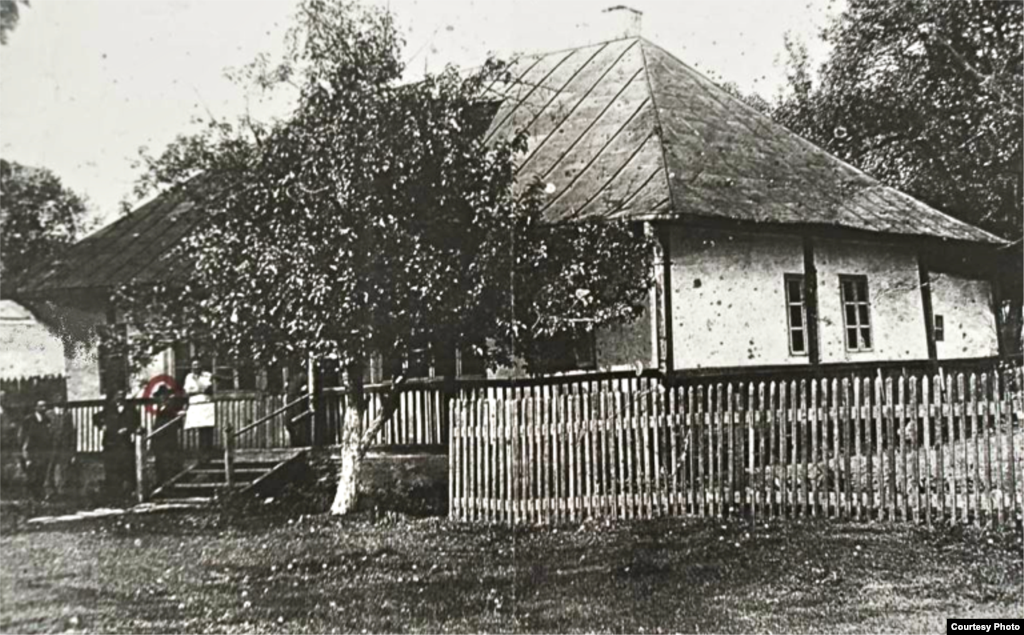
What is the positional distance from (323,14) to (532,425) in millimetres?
3713

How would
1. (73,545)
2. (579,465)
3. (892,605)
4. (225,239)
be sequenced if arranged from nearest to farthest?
(892,605) → (73,545) → (225,239) → (579,465)

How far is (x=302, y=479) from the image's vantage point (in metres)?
7.36

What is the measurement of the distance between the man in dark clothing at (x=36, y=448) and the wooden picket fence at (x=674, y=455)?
10.9ft

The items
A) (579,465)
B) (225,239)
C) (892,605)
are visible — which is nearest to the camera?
(892,605)

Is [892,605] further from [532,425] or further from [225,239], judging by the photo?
[225,239]

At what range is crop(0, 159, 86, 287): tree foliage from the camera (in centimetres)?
593

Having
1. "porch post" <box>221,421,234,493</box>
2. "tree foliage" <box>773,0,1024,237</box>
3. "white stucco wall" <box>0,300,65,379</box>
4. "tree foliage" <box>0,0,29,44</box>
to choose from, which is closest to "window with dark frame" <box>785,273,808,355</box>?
"tree foliage" <box>773,0,1024,237</box>

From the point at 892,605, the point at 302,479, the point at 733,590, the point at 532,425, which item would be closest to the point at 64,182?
the point at 302,479

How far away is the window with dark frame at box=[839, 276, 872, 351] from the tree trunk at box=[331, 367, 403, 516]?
668 cm

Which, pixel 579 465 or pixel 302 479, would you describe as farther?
pixel 579 465

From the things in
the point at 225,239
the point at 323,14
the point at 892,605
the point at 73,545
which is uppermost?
the point at 323,14

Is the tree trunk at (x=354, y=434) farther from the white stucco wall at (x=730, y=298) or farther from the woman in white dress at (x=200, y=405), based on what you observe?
the white stucco wall at (x=730, y=298)

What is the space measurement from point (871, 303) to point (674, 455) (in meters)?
5.45

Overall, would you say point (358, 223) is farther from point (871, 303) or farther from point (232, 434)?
point (871, 303)
